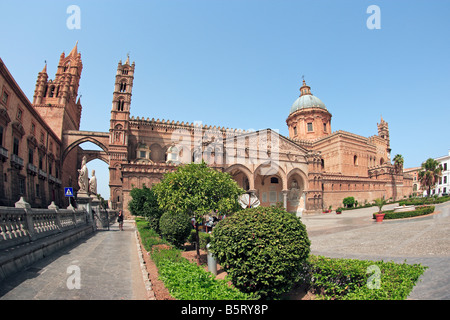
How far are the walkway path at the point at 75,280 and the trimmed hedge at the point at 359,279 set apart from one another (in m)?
3.88

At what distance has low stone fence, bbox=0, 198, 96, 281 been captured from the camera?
551 centimetres

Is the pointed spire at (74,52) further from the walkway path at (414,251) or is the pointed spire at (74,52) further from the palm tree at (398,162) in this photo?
the palm tree at (398,162)

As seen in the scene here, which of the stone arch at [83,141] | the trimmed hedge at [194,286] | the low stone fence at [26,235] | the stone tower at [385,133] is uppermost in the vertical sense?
the stone tower at [385,133]

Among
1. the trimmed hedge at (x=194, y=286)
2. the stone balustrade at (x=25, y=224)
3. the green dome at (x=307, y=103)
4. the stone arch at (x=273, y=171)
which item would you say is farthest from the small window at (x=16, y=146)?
the green dome at (x=307, y=103)

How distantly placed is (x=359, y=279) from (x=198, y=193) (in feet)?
19.3

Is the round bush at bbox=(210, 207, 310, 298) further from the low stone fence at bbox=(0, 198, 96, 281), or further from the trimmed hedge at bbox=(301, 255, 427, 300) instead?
the low stone fence at bbox=(0, 198, 96, 281)

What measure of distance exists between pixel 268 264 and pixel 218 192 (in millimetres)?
4927

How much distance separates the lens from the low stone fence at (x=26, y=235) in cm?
551

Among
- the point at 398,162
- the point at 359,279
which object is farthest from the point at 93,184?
the point at 398,162

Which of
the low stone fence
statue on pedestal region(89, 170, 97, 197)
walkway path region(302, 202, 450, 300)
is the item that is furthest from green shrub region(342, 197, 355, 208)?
the low stone fence

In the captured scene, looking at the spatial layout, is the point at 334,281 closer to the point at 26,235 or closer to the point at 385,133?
the point at 26,235

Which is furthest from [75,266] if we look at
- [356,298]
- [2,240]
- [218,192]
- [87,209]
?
[87,209]

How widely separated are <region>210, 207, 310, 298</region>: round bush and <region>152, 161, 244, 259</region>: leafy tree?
380 centimetres

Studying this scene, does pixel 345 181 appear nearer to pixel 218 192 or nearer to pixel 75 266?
pixel 218 192
